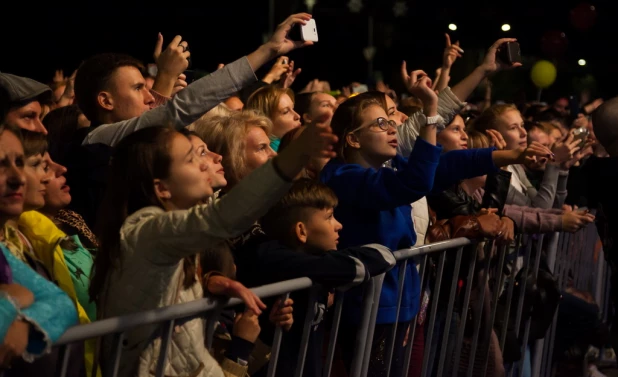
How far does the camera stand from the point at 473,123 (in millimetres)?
7906

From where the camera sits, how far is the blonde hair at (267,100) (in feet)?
20.7

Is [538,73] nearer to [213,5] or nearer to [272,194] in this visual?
[213,5]

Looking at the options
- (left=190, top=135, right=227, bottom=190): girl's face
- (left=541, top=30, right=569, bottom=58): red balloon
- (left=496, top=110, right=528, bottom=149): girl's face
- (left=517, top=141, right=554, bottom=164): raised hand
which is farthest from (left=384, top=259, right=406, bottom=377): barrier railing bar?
(left=541, top=30, right=569, bottom=58): red balloon

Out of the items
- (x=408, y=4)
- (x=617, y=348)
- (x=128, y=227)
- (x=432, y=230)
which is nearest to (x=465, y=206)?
(x=432, y=230)

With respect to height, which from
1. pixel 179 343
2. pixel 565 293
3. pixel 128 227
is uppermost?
pixel 128 227

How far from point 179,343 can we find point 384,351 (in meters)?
1.67

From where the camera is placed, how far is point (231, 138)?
4.91 metres

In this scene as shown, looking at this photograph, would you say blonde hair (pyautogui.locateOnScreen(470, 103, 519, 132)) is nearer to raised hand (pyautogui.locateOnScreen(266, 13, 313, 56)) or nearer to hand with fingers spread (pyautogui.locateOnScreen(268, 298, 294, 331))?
raised hand (pyautogui.locateOnScreen(266, 13, 313, 56))

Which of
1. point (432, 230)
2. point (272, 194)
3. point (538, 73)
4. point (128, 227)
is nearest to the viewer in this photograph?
point (272, 194)

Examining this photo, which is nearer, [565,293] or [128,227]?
[128,227]

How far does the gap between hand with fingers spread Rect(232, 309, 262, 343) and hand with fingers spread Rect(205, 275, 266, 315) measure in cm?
38

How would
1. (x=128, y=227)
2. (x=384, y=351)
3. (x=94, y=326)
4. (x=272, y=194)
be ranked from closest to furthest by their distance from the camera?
(x=94, y=326) → (x=272, y=194) → (x=128, y=227) → (x=384, y=351)

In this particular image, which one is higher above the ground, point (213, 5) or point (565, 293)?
point (213, 5)

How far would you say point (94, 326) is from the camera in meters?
2.73
